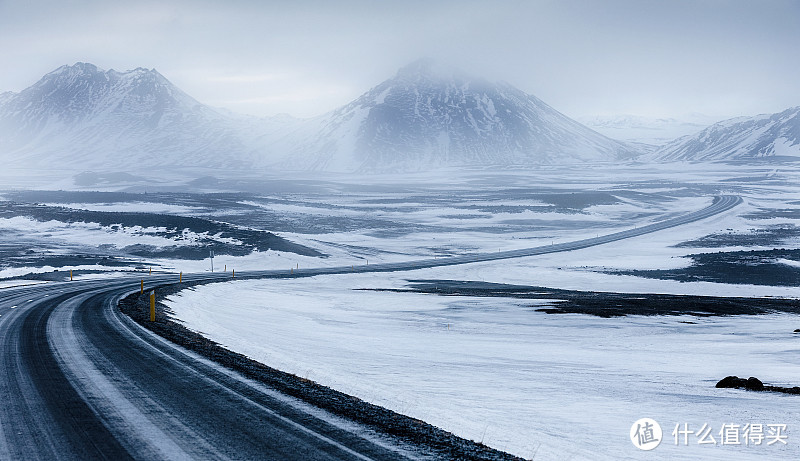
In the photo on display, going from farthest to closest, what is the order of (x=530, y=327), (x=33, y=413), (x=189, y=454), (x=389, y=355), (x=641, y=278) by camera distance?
(x=641, y=278)
(x=530, y=327)
(x=389, y=355)
(x=33, y=413)
(x=189, y=454)

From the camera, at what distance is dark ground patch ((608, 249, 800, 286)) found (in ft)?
194

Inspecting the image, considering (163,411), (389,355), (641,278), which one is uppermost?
(163,411)

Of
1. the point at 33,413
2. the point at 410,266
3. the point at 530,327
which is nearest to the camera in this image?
the point at 33,413

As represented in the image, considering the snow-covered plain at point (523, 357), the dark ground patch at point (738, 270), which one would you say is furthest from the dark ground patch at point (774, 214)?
the snow-covered plain at point (523, 357)

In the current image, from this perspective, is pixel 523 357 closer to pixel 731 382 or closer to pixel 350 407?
pixel 731 382

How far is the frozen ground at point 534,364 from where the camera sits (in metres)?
10.2

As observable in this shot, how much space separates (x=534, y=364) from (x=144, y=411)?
10.5 metres

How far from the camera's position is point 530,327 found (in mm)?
27578

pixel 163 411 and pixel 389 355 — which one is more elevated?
pixel 163 411

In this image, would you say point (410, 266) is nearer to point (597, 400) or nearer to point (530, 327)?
point (530, 327)

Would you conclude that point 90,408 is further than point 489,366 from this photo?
No

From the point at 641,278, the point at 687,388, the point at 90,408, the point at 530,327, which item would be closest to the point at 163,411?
the point at 90,408

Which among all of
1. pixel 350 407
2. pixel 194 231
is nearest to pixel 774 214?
pixel 194 231

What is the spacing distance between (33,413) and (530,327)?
21170mm
